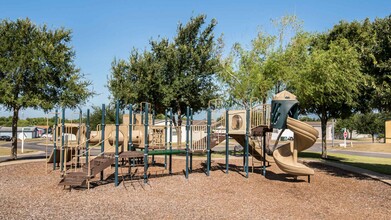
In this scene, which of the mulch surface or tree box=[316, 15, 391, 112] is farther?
tree box=[316, 15, 391, 112]

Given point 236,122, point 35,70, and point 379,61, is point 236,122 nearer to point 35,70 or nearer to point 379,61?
point 379,61

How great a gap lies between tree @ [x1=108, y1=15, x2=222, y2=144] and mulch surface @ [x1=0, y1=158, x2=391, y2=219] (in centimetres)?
1225

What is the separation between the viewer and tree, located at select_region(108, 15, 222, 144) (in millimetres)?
27953

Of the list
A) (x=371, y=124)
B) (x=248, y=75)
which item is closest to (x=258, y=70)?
(x=248, y=75)

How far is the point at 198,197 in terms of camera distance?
1193cm

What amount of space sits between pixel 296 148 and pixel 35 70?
17.0 metres

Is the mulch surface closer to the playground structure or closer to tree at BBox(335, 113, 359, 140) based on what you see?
the playground structure

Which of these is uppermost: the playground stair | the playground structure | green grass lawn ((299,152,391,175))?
the playground structure

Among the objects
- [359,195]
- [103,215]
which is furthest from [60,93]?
[359,195]

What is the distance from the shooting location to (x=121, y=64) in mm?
29984

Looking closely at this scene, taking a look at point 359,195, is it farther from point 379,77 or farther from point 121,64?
point 121,64

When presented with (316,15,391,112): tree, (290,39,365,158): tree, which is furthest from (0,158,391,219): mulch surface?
(290,39,365,158): tree

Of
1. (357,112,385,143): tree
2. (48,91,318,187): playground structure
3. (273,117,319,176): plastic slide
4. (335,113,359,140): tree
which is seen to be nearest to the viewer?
(48,91,318,187): playground structure

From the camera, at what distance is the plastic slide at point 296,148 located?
14484 mm
